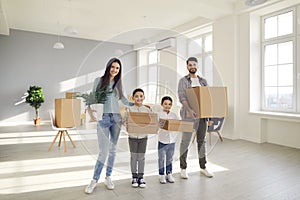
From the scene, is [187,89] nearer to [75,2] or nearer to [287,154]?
[287,154]

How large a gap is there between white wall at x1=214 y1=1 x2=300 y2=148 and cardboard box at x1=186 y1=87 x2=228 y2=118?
255 cm

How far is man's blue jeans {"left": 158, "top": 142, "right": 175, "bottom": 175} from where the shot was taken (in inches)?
87.5

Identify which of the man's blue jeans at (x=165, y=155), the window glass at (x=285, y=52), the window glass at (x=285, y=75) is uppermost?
the window glass at (x=285, y=52)

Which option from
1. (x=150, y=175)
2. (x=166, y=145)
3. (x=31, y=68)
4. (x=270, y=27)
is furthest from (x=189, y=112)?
(x=31, y=68)

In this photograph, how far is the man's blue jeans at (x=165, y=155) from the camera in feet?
7.29

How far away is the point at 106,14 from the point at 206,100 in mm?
4515

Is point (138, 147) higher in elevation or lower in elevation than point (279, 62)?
lower

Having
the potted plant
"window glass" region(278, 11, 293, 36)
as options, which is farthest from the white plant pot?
the potted plant

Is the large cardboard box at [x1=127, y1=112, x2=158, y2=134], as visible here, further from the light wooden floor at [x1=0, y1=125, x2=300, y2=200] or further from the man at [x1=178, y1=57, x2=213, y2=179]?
the man at [x1=178, y1=57, x2=213, y2=179]

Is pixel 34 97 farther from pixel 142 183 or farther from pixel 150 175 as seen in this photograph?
pixel 142 183

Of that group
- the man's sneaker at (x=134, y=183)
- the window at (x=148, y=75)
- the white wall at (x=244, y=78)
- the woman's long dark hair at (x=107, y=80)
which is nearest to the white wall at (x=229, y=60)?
the white wall at (x=244, y=78)

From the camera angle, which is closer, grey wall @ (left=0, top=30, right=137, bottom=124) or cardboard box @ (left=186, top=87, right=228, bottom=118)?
cardboard box @ (left=186, top=87, right=228, bottom=118)

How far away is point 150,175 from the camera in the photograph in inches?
104

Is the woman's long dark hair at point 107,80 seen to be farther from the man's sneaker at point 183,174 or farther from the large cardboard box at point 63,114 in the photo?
the large cardboard box at point 63,114
